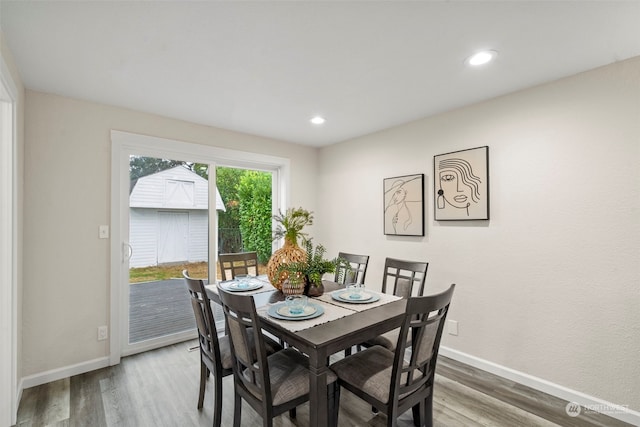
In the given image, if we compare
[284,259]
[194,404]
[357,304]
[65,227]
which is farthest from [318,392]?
[65,227]

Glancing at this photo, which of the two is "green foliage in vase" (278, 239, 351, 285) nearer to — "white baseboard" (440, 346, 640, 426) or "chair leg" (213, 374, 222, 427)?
"chair leg" (213, 374, 222, 427)

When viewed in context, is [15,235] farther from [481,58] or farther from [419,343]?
[481,58]

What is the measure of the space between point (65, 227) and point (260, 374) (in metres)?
2.27

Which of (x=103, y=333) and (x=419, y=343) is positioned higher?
(x=419, y=343)

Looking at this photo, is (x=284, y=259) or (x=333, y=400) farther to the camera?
(x=284, y=259)

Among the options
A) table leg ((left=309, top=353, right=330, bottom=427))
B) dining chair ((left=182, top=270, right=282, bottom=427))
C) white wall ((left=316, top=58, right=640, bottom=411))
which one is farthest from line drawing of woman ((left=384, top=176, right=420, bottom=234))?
table leg ((left=309, top=353, right=330, bottom=427))

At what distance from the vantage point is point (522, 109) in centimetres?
245

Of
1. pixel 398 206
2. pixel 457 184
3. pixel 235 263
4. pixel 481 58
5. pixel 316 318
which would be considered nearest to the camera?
pixel 316 318

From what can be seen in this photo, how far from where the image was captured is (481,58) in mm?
1973

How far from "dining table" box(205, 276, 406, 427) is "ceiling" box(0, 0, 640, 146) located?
63.7 inches

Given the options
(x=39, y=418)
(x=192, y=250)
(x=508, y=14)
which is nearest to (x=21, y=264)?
(x=39, y=418)

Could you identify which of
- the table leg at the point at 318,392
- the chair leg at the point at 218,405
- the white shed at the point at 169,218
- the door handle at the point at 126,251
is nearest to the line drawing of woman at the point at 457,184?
the table leg at the point at 318,392

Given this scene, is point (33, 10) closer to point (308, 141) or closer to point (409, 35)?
point (409, 35)

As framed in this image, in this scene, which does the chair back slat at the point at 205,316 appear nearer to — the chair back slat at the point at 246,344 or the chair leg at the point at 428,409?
the chair back slat at the point at 246,344
